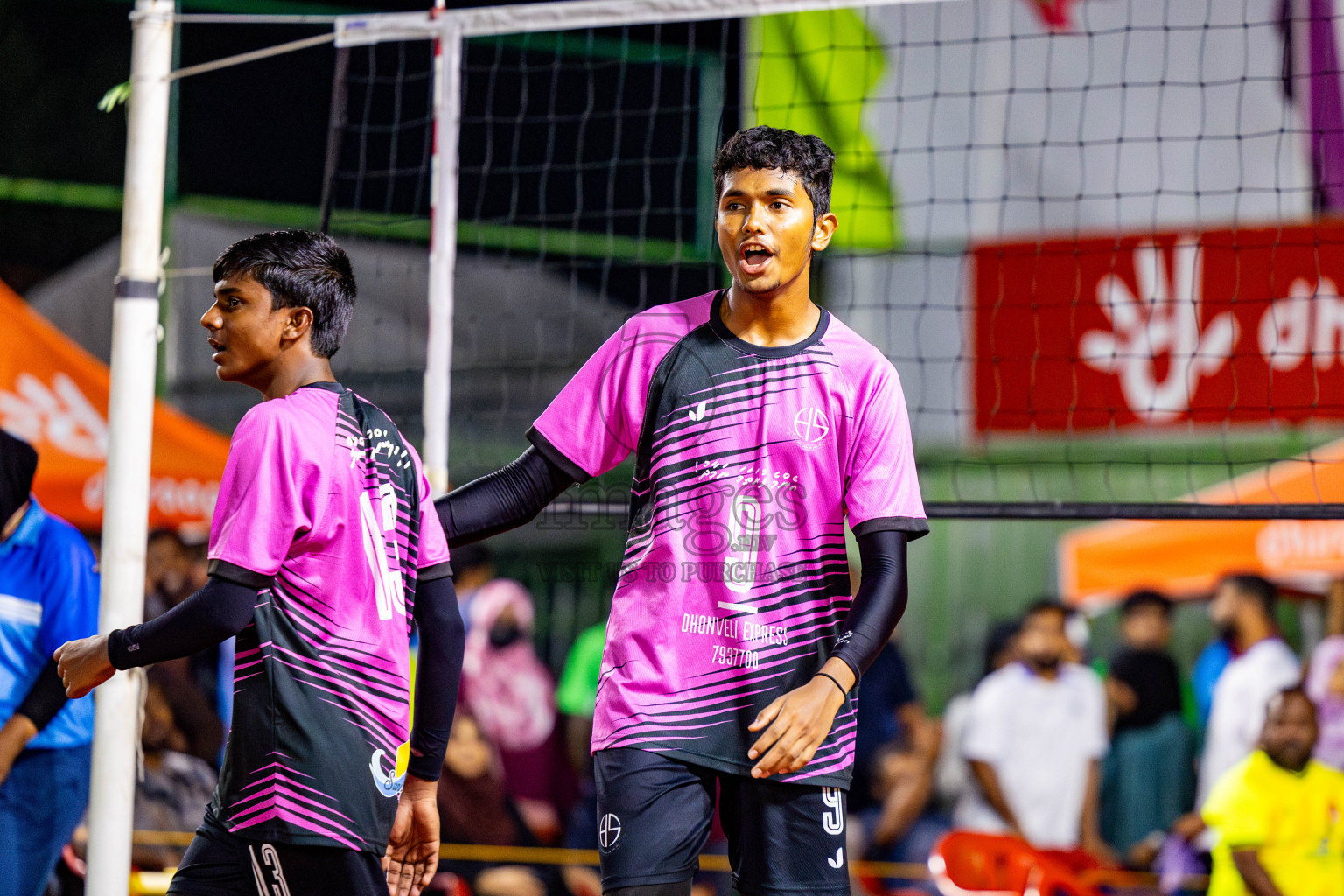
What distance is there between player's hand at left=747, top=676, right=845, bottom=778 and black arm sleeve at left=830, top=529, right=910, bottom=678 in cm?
9

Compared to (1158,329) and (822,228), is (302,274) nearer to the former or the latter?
(822,228)

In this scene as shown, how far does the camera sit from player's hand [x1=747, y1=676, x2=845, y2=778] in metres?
2.40

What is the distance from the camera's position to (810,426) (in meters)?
2.70

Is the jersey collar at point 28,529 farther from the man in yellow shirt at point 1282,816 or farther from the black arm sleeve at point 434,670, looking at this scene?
the man in yellow shirt at point 1282,816

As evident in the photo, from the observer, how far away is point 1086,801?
7309mm

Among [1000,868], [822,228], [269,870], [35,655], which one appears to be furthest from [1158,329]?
[269,870]

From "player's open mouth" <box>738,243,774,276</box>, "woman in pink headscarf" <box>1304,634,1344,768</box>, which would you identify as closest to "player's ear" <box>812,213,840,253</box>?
"player's open mouth" <box>738,243,774,276</box>

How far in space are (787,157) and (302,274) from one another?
3.13ft

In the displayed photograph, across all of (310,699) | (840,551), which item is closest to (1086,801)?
(840,551)

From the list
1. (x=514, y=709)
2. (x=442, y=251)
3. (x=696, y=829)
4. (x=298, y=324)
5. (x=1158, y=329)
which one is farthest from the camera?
(x=1158, y=329)

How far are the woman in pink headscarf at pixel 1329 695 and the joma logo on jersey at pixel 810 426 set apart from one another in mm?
4874

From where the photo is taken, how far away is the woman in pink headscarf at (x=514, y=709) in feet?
25.6

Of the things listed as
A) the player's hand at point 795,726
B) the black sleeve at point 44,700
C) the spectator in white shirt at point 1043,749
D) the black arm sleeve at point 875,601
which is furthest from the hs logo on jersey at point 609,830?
Result: the spectator in white shirt at point 1043,749

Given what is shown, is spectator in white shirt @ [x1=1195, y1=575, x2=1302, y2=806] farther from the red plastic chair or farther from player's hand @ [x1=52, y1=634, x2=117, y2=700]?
player's hand @ [x1=52, y1=634, x2=117, y2=700]
